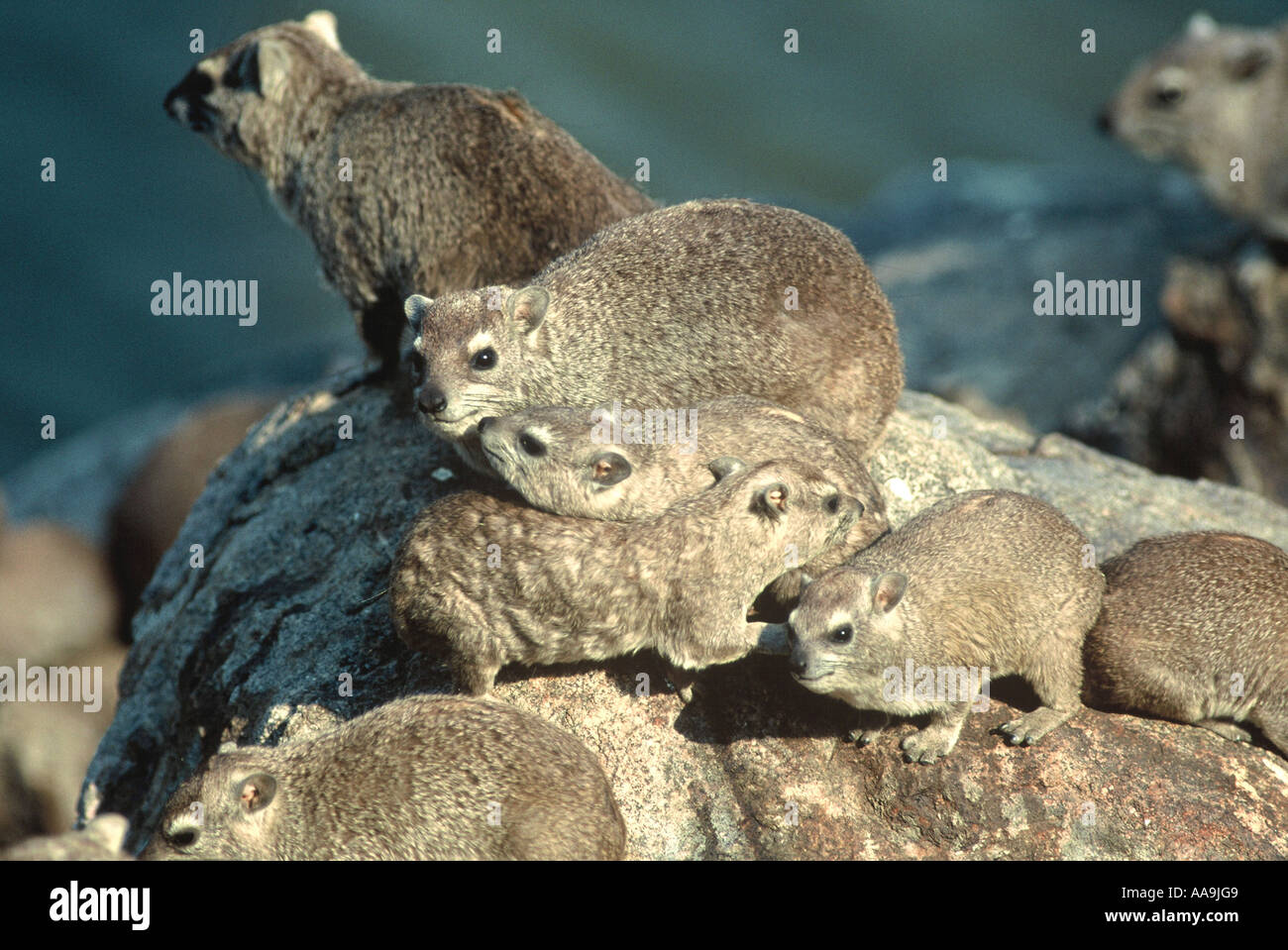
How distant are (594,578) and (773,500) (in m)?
0.83

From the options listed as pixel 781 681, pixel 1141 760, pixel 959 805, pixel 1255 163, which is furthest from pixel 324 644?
pixel 1255 163

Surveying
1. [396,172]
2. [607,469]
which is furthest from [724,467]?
[396,172]

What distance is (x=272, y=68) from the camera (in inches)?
327

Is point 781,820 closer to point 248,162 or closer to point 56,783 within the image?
point 248,162

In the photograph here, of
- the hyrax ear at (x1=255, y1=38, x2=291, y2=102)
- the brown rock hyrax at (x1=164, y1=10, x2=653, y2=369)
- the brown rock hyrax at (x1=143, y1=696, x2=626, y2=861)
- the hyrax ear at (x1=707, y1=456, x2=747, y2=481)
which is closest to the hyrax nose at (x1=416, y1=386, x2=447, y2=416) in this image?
the hyrax ear at (x1=707, y1=456, x2=747, y2=481)

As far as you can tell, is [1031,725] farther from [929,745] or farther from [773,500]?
[773,500]

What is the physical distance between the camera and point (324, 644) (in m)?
6.00

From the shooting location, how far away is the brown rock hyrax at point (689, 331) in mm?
6059

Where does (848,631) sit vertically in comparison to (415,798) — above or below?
above

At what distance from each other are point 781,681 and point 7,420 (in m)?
18.4

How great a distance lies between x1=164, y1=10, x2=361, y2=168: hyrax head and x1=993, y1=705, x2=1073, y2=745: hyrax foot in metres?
5.93

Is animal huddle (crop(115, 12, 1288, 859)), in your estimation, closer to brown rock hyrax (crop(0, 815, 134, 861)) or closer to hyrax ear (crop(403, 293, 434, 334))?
hyrax ear (crop(403, 293, 434, 334))

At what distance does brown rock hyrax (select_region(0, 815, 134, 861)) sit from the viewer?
13.4 feet
